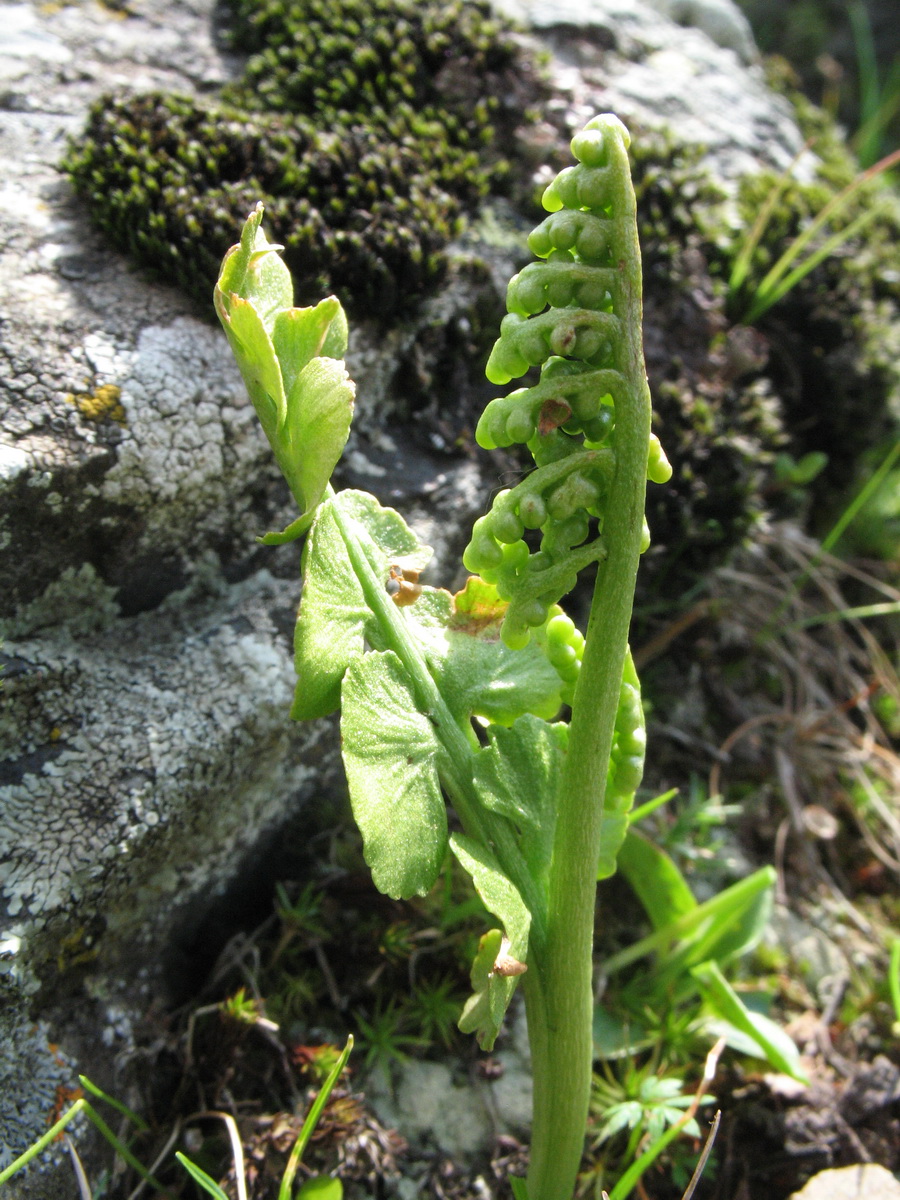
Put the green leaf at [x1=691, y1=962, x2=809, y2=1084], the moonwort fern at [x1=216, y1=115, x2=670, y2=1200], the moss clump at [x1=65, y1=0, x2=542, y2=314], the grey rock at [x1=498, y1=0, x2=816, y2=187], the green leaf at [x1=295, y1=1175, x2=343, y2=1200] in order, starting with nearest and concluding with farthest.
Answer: the moonwort fern at [x1=216, y1=115, x2=670, y2=1200]
the green leaf at [x1=295, y1=1175, x2=343, y2=1200]
the green leaf at [x1=691, y1=962, x2=809, y2=1084]
the moss clump at [x1=65, y1=0, x2=542, y2=314]
the grey rock at [x1=498, y1=0, x2=816, y2=187]

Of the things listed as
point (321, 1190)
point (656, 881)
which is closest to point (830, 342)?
point (656, 881)

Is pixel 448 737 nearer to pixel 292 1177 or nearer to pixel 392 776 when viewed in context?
pixel 392 776

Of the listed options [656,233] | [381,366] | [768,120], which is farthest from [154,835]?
[768,120]

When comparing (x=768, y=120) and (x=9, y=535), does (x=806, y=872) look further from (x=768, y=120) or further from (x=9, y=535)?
(x=768, y=120)

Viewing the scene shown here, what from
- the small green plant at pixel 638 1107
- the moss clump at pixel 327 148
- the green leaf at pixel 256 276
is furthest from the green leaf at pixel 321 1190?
the moss clump at pixel 327 148

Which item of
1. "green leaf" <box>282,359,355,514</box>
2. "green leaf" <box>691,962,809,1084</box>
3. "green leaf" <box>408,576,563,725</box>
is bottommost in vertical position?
"green leaf" <box>691,962,809,1084</box>

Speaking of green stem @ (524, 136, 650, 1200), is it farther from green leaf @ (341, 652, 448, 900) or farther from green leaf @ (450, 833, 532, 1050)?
green leaf @ (341, 652, 448, 900)

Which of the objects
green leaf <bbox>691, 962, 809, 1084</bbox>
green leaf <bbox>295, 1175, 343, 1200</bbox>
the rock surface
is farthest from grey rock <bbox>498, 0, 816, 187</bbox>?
green leaf <bbox>295, 1175, 343, 1200</bbox>
